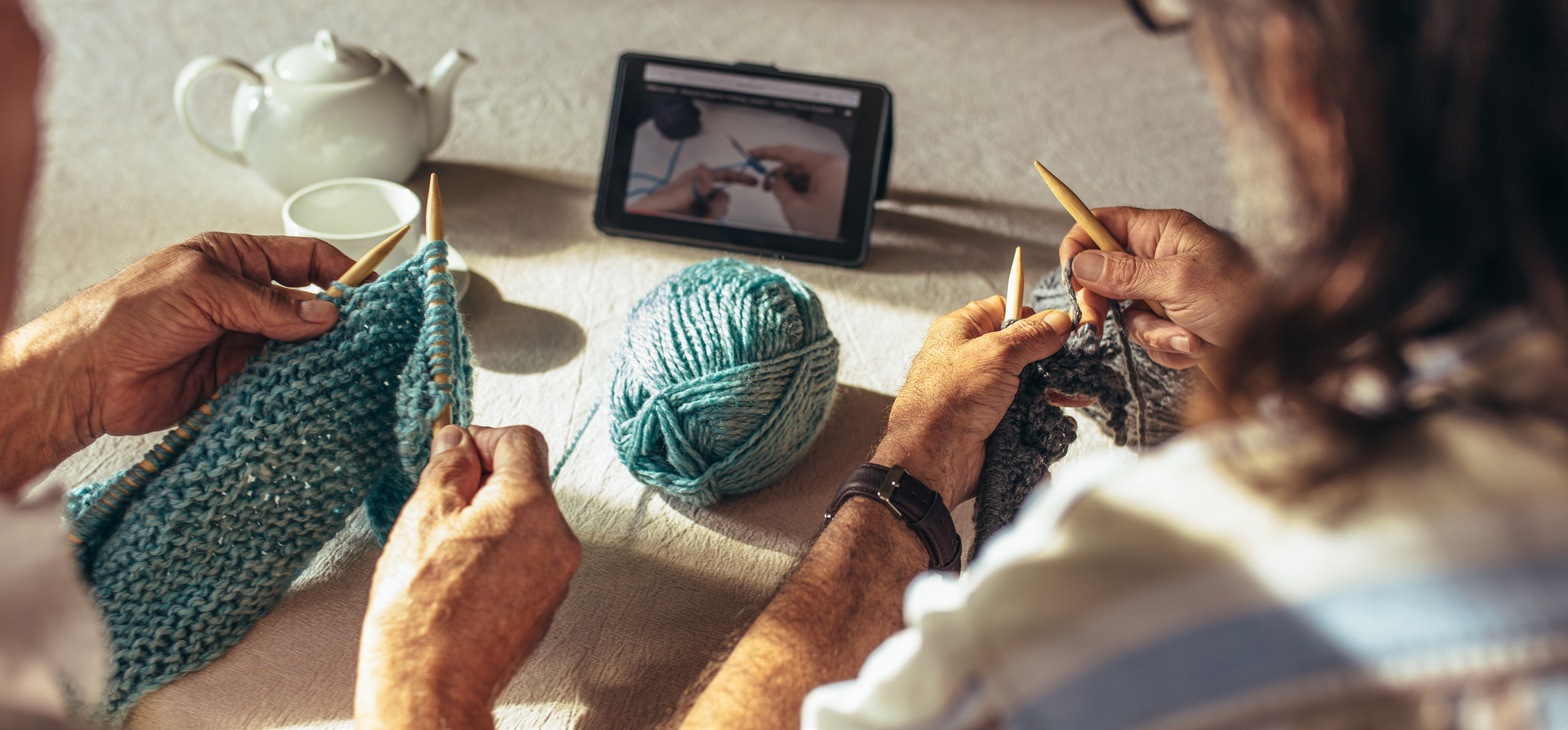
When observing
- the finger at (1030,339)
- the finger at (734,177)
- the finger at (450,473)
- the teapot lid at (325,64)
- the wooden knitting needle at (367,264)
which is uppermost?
the finger at (1030,339)

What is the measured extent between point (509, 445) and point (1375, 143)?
0.54 metres

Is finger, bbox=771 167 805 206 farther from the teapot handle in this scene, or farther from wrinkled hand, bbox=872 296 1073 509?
the teapot handle

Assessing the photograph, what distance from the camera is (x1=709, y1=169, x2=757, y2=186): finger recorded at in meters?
1.19

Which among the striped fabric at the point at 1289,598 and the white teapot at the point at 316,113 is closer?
the striped fabric at the point at 1289,598

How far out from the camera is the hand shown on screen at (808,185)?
1180 millimetres

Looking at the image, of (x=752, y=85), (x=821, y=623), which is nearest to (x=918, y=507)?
(x=821, y=623)

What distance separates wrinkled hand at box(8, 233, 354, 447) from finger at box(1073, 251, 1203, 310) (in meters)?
0.63

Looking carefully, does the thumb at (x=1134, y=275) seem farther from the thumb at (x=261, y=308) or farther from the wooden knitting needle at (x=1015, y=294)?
the thumb at (x=261, y=308)

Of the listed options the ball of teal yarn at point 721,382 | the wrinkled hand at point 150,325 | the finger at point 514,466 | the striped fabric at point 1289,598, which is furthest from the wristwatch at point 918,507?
the wrinkled hand at point 150,325

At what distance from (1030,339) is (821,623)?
12.8 inches

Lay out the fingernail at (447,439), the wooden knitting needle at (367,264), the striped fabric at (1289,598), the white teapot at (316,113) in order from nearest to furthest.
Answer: the striped fabric at (1289,598)
the fingernail at (447,439)
the wooden knitting needle at (367,264)
the white teapot at (316,113)

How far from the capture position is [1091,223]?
0.91 m

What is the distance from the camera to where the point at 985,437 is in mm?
846

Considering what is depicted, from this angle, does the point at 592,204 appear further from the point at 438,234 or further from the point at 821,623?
the point at 821,623
